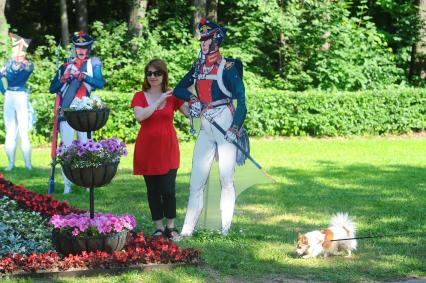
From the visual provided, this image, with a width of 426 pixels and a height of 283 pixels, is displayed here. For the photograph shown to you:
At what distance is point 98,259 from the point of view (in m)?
7.29

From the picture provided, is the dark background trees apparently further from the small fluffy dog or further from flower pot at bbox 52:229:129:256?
flower pot at bbox 52:229:129:256

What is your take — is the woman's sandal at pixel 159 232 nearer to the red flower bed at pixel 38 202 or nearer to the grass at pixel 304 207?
the grass at pixel 304 207

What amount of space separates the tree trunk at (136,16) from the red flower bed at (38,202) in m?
14.6

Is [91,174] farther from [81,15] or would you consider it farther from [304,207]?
[81,15]

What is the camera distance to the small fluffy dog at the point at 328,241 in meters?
8.15

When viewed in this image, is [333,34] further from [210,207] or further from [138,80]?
[210,207]

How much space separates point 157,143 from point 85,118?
1341 mm

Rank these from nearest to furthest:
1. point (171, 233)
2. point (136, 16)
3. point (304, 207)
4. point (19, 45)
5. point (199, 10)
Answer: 1. point (171, 233)
2. point (304, 207)
3. point (19, 45)
4. point (199, 10)
5. point (136, 16)

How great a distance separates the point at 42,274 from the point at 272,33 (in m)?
19.1

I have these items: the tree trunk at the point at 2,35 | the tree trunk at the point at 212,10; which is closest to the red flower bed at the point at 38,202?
the tree trunk at the point at 2,35

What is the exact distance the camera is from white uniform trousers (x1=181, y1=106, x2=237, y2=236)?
29.6ft

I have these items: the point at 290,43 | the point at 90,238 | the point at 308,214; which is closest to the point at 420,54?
the point at 290,43

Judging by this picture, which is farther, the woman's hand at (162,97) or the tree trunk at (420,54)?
the tree trunk at (420,54)

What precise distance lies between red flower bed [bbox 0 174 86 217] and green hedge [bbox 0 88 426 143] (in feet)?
30.3
